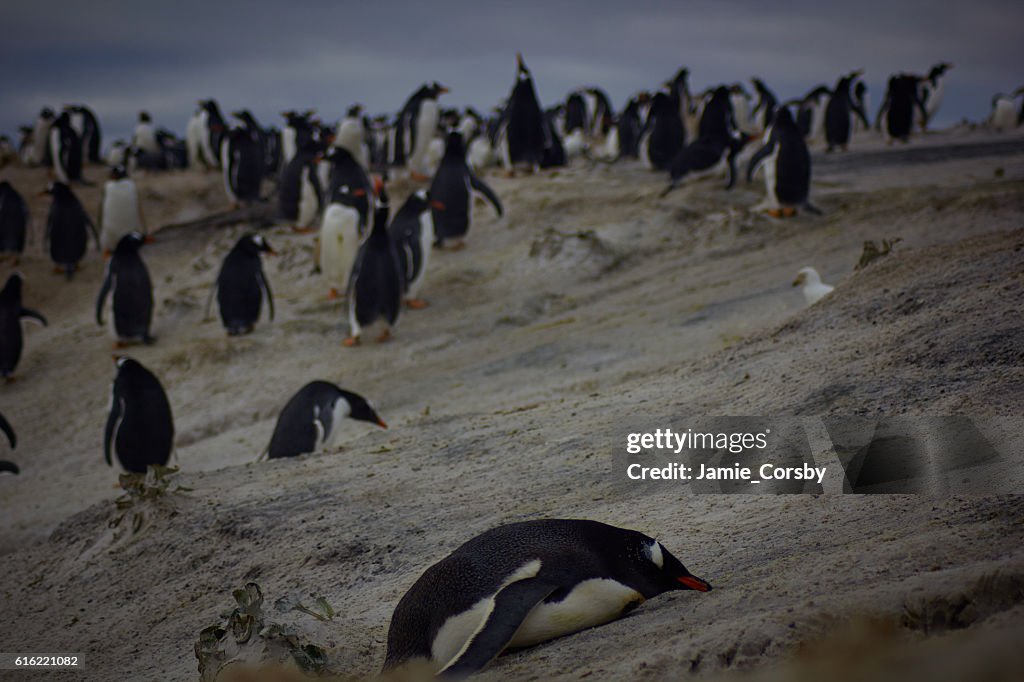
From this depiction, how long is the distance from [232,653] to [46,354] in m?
9.85

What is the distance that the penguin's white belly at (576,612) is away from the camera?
2.34 metres

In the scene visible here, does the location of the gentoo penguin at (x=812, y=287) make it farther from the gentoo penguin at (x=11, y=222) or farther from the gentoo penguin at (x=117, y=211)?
the gentoo penguin at (x=11, y=222)

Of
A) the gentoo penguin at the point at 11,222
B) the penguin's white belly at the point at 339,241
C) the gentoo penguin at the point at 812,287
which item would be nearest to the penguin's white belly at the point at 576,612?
the gentoo penguin at the point at 812,287

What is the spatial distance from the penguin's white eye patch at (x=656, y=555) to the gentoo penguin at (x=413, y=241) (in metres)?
7.94

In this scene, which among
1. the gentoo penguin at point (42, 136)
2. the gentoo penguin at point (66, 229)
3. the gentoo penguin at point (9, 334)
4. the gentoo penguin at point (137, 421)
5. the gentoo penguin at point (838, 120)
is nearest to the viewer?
the gentoo penguin at point (137, 421)

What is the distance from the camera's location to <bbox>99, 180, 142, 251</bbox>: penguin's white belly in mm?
14609

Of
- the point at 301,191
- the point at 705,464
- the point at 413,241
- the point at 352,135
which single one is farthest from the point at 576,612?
the point at 352,135

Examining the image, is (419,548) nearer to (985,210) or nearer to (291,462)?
(291,462)

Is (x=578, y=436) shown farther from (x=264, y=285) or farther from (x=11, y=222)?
(x=11, y=222)

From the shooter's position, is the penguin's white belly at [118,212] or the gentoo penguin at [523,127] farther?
the gentoo penguin at [523,127]

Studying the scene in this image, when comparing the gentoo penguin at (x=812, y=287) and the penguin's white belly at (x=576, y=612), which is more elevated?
the gentoo penguin at (x=812, y=287)

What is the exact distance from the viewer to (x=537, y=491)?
369 centimetres

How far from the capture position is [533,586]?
7.51ft

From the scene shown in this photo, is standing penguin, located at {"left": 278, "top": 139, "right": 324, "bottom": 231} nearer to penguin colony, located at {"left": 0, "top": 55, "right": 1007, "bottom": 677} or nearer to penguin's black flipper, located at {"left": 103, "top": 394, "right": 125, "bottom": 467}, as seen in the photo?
penguin colony, located at {"left": 0, "top": 55, "right": 1007, "bottom": 677}
